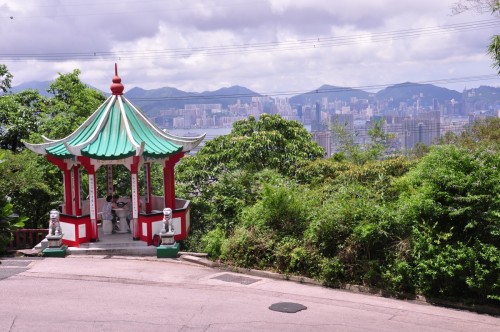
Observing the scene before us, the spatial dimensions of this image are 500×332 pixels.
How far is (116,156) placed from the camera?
1795 centimetres

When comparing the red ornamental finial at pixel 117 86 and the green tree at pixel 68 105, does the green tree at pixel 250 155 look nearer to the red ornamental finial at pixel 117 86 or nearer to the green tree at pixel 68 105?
the red ornamental finial at pixel 117 86

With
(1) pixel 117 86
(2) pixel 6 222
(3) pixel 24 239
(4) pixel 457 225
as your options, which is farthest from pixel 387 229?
(3) pixel 24 239

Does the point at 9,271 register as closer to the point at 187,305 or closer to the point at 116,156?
the point at 116,156

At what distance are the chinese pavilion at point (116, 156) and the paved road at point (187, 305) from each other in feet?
9.09

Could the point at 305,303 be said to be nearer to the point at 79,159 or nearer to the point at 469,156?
the point at 469,156

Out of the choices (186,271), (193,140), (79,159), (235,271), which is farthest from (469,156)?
(79,159)

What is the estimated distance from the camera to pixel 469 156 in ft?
44.8

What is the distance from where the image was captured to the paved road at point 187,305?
435 inches

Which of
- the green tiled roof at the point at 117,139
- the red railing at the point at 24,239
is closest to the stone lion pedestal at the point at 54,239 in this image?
the green tiled roof at the point at 117,139

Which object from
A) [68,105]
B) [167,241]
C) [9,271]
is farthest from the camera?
[68,105]

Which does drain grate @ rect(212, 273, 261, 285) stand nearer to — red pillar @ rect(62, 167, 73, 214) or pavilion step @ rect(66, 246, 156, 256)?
pavilion step @ rect(66, 246, 156, 256)

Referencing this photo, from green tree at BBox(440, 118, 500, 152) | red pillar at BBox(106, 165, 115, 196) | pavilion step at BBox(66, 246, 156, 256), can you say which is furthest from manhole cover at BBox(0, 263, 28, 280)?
green tree at BBox(440, 118, 500, 152)

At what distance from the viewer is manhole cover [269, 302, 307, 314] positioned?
12112mm

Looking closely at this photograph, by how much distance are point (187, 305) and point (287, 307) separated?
7.19 ft
